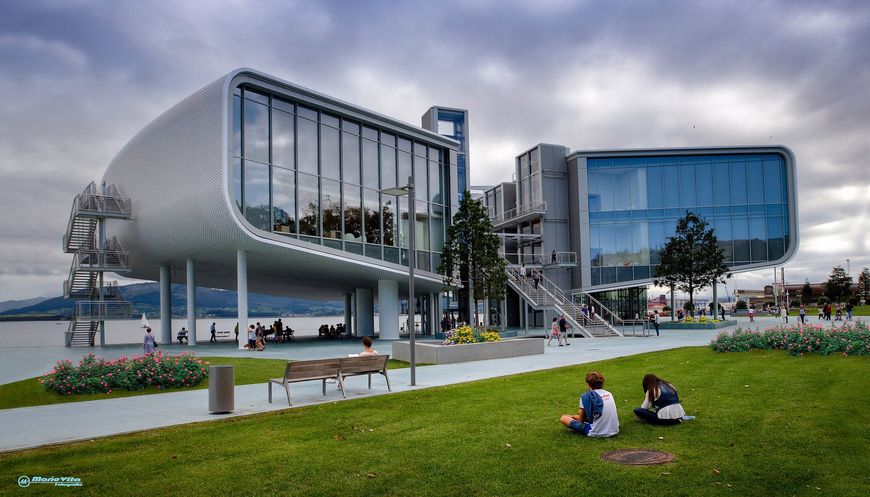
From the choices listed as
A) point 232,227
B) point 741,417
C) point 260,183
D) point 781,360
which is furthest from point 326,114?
point 741,417

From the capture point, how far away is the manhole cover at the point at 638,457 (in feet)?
25.8

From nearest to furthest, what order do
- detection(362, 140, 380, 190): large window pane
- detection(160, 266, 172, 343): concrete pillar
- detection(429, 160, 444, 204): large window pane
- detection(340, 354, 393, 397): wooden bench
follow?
1. detection(340, 354, 393, 397): wooden bench
2. detection(362, 140, 380, 190): large window pane
3. detection(429, 160, 444, 204): large window pane
4. detection(160, 266, 172, 343): concrete pillar

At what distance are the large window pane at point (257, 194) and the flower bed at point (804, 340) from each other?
20.3 meters

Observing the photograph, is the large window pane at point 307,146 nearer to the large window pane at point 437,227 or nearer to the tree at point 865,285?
the large window pane at point 437,227

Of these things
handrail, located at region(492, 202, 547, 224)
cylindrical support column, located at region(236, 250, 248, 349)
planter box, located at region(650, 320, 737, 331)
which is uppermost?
handrail, located at region(492, 202, 547, 224)

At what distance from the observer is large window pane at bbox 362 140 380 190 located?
36.5 metres

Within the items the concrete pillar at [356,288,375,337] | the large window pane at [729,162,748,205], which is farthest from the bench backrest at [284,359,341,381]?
the large window pane at [729,162,748,205]

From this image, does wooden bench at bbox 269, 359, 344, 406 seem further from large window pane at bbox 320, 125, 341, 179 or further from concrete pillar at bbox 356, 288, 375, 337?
concrete pillar at bbox 356, 288, 375, 337

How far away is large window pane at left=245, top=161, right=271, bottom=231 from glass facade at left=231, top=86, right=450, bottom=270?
0.15 feet

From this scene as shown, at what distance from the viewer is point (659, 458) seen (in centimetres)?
798

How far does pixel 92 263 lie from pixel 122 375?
28328 mm

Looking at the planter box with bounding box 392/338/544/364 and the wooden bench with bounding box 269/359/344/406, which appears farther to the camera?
the planter box with bounding box 392/338/544/364

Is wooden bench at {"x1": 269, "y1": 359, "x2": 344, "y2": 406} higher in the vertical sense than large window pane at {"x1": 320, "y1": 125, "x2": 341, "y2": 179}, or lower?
lower

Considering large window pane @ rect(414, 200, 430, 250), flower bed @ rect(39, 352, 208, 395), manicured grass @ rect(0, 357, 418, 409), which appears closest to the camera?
manicured grass @ rect(0, 357, 418, 409)
